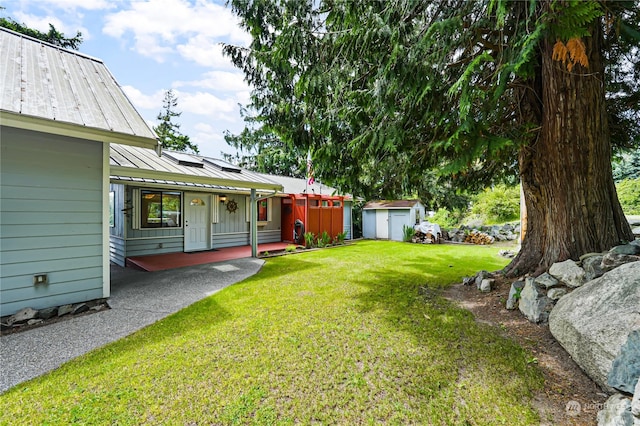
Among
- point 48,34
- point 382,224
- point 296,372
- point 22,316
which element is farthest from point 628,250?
point 48,34

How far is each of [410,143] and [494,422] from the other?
3.57m

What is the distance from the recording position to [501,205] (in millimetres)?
14945

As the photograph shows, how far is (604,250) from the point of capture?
364cm

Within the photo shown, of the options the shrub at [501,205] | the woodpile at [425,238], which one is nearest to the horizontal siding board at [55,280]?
the woodpile at [425,238]

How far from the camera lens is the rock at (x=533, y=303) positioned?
3.29 meters

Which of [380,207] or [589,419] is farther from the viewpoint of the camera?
[380,207]

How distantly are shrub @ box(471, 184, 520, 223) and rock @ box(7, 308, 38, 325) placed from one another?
17.6 meters

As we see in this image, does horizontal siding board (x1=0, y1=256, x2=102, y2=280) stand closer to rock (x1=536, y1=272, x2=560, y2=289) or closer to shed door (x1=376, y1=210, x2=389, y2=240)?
rock (x1=536, y1=272, x2=560, y2=289)

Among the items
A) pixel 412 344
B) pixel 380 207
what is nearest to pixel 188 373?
pixel 412 344

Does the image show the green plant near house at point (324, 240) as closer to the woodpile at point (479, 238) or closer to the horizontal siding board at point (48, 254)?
the woodpile at point (479, 238)

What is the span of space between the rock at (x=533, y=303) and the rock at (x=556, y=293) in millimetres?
53

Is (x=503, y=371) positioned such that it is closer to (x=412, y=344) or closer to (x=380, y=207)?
(x=412, y=344)

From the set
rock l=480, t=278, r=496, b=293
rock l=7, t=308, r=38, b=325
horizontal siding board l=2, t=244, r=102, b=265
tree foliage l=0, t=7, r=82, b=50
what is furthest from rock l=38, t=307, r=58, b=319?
tree foliage l=0, t=7, r=82, b=50

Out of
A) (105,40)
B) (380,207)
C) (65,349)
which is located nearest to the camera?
(65,349)
